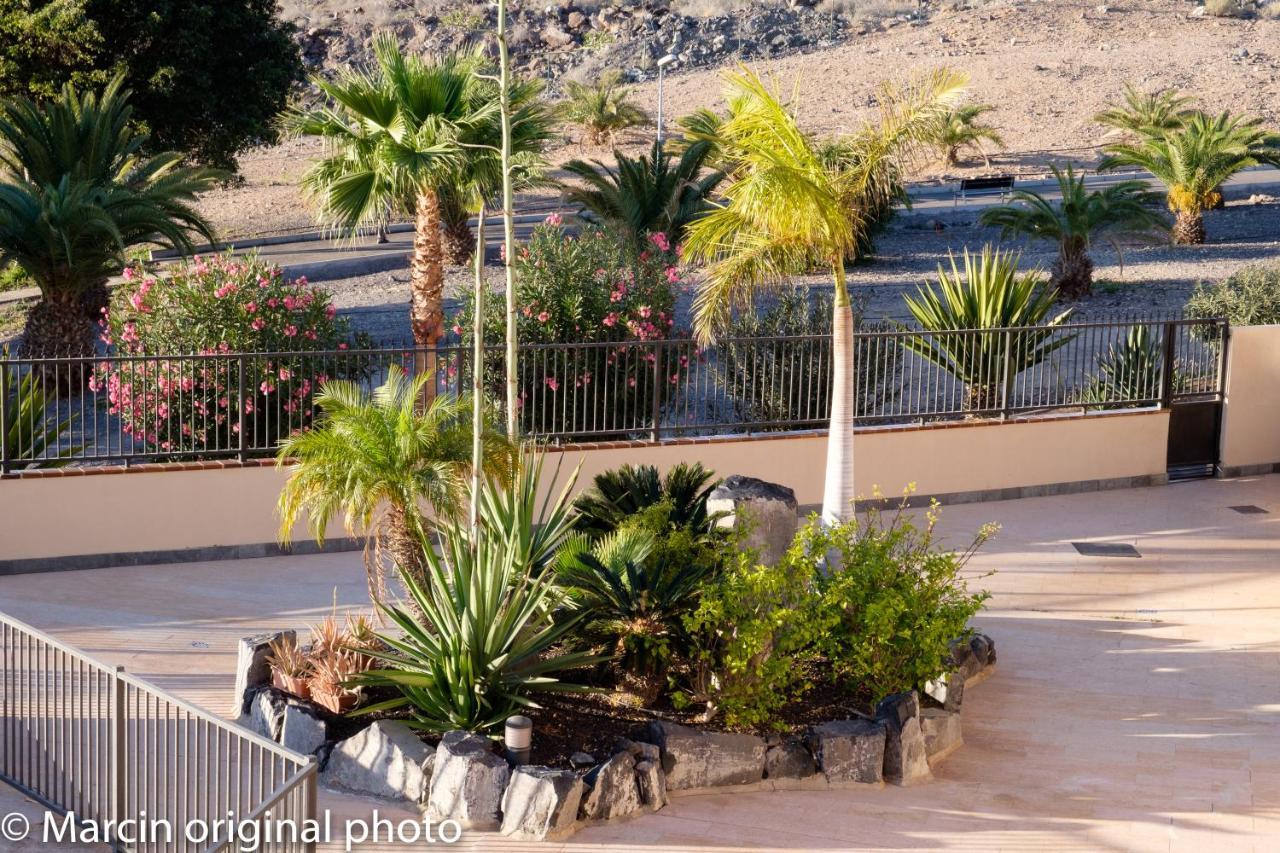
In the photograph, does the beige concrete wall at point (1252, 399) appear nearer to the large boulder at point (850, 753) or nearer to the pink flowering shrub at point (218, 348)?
the pink flowering shrub at point (218, 348)

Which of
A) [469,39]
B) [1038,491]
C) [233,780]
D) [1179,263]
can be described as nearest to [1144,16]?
[469,39]

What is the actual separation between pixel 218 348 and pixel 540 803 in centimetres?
891

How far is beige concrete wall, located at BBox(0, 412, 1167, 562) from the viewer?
40.2ft

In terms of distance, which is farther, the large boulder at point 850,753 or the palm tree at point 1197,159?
the palm tree at point 1197,159

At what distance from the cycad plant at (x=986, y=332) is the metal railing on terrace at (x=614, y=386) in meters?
0.03

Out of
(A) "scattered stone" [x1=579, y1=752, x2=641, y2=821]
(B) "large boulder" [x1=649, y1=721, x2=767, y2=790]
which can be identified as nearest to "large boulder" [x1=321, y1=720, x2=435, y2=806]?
(A) "scattered stone" [x1=579, y1=752, x2=641, y2=821]

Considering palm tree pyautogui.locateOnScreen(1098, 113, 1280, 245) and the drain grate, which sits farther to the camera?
palm tree pyautogui.locateOnScreen(1098, 113, 1280, 245)

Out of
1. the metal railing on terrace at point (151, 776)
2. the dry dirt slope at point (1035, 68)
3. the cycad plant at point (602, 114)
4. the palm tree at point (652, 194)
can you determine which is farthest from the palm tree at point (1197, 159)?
the metal railing on terrace at point (151, 776)

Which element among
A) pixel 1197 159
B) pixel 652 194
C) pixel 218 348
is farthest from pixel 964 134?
pixel 218 348

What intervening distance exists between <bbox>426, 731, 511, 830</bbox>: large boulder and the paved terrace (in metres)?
0.31

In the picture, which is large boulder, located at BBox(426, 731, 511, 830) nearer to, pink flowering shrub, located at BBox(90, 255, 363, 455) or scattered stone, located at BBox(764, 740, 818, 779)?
scattered stone, located at BBox(764, 740, 818, 779)

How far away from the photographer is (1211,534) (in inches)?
563

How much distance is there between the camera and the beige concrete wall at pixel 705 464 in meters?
12.2

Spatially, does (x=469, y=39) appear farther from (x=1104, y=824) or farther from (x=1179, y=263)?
(x=1104, y=824)
